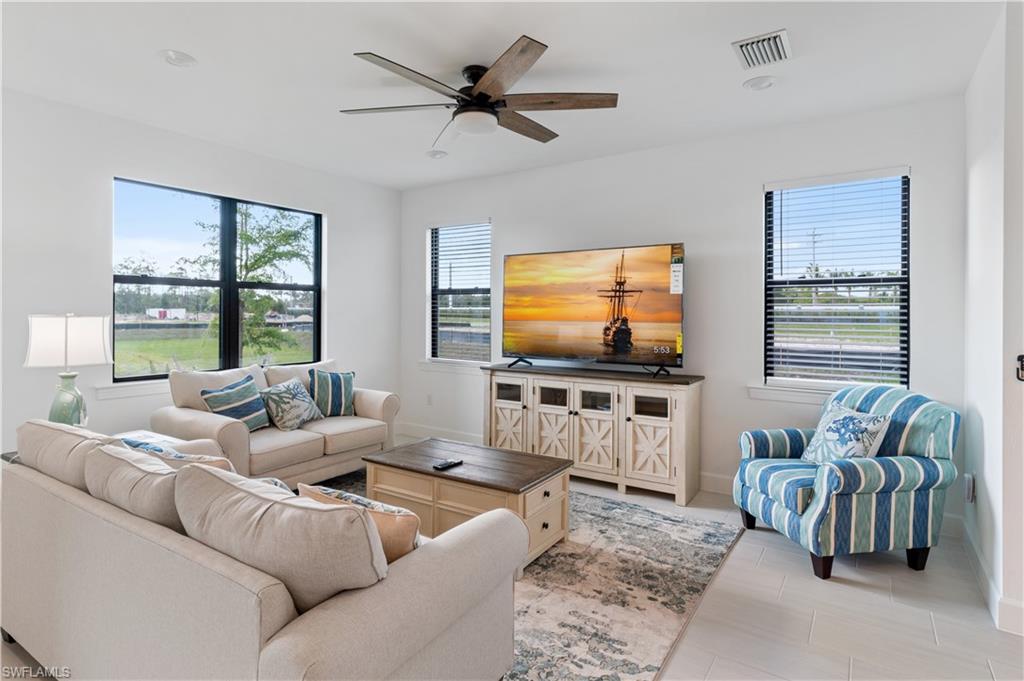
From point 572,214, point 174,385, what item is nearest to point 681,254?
point 572,214

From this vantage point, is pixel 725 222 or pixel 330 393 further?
pixel 330 393

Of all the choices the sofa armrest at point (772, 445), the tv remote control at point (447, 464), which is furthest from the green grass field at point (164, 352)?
the sofa armrest at point (772, 445)

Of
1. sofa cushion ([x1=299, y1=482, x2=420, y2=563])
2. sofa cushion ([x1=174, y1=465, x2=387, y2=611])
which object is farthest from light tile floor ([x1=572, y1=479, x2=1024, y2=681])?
sofa cushion ([x1=174, y1=465, x2=387, y2=611])

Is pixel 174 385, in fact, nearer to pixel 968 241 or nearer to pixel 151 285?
pixel 151 285

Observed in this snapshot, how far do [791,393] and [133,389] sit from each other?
4.70 metres

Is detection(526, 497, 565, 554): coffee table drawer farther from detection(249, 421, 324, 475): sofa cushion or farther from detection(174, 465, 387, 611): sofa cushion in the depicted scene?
detection(249, 421, 324, 475): sofa cushion

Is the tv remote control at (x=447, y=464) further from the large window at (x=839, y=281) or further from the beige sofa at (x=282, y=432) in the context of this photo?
the large window at (x=839, y=281)

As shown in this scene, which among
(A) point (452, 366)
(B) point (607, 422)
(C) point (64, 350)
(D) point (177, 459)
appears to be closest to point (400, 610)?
(D) point (177, 459)

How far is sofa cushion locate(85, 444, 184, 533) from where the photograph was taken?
1547 mm

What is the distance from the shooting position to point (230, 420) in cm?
342

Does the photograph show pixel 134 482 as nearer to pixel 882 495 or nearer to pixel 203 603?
pixel 203 603

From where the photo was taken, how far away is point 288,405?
4016 millimetres

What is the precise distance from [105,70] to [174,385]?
1977 mm

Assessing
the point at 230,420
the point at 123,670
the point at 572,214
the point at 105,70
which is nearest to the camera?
the point at 123,670
